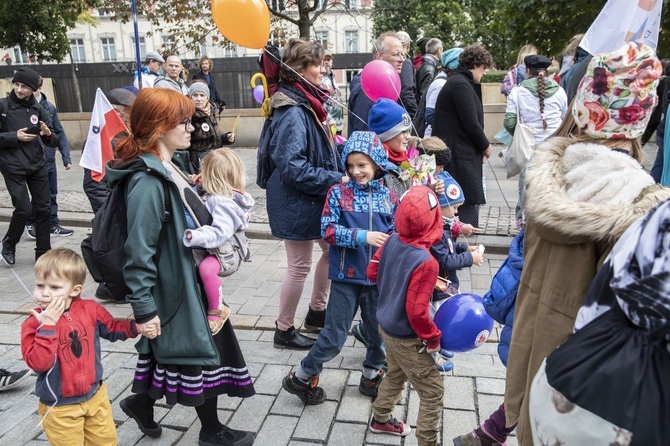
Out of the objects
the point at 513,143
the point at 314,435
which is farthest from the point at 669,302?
the point at 513,143

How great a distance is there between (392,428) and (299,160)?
163 cm

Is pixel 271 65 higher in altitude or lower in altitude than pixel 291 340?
higher

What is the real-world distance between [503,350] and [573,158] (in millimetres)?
964

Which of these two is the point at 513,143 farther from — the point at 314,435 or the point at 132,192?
the point at 132,192

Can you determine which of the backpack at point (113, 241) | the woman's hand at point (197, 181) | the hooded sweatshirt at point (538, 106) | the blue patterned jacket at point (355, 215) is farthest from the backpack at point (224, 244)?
the hooded sweatshirt at point (538, 106)

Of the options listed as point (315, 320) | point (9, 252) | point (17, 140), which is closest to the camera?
point (315, 320)

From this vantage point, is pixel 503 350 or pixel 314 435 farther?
pixel 314 435

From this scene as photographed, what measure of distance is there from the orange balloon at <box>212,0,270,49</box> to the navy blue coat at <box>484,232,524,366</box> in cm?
254

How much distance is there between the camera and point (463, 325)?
9.23ft

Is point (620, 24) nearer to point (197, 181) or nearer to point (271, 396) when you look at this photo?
point (197, 181)

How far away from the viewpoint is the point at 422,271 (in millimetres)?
2582

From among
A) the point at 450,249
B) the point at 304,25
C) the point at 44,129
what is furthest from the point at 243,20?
the point at 304,25

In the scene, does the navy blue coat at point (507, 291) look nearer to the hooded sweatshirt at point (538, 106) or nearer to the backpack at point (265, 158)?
the backpack at point (265, 158)

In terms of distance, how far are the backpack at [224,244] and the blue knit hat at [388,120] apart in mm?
1209
